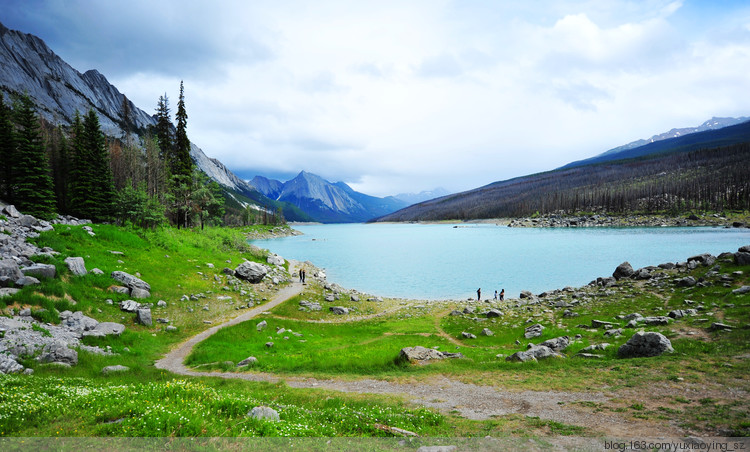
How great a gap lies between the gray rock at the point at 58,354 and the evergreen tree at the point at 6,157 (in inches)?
1989

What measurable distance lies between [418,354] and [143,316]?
21.2m

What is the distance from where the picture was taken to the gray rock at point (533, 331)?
2623 cm

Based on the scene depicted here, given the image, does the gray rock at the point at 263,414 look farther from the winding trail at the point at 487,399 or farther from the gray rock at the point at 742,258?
the gray rock at the point at 742,258

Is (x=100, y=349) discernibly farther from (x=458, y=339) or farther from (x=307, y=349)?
(x=458, y=339)

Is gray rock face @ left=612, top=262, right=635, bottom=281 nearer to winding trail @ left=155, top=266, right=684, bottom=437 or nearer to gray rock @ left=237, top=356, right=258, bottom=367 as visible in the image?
winding trail @ left=155, top=266, right=684, bottom=437

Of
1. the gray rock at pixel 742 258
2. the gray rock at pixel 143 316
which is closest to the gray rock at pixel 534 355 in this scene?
the gray rock at pixel 143 316

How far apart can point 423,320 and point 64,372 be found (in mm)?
28930

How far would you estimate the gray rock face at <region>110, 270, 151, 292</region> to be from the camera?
27.0 meters

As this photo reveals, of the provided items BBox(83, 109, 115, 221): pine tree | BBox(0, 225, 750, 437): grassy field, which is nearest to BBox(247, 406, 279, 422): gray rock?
BBox(0, 225, 750, 437): grassy field

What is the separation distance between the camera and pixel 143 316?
2381cm

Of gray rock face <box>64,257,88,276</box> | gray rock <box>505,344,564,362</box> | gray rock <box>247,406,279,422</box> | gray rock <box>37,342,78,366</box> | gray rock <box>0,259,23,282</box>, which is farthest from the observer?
gray rock face <box>64,257,88,276</box>

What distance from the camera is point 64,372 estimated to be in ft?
45.1

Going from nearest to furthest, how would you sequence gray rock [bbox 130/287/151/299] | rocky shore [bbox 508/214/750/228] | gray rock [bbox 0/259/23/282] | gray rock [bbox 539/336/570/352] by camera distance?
gray rock [bbox 0/259/23/282] < gray rock [bbox 539/336/570/352] < gray rock [bbox 130/287/151/299] < rocky shore [bbox 508/214/750/228]

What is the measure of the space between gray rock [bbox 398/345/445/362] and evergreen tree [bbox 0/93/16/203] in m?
63.2
